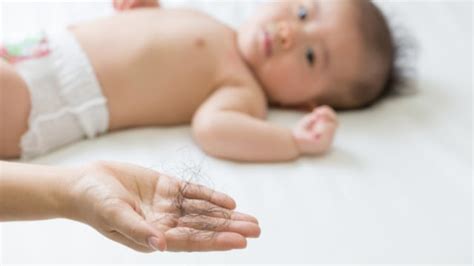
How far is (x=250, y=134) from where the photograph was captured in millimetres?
1201

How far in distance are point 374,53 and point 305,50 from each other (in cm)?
15

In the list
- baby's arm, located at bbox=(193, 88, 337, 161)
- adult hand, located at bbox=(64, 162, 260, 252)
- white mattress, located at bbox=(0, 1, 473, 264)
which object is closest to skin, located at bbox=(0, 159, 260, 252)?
adult hand, located at bbox=(64, 162, 260, 252)

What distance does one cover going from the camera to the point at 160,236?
0.73 metres

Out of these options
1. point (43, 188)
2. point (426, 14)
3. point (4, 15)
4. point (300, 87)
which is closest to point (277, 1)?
Answer: point (300, 87)

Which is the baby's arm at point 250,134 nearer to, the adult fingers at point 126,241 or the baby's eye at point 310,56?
the baby's eye at point 310,56

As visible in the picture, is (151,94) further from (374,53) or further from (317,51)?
(374,53)

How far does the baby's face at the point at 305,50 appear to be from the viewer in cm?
136

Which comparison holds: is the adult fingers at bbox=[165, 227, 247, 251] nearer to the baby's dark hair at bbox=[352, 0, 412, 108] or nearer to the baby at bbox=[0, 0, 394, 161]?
the baby at bbox=[0, 0, 394, 161]

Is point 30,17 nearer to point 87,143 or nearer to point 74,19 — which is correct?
point 74,19

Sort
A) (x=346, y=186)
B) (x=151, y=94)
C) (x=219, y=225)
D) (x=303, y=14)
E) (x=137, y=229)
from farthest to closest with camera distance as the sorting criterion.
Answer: (x=303, y=14)
(x=151, y=94)
(x=346, y=186)
(x=219, y=225)
(x=137, y=229)

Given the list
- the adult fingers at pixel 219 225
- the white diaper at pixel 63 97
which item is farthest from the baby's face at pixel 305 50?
the adult fingers at pixel 219 225

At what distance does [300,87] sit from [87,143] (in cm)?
44

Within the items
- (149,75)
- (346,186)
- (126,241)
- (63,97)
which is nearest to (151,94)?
(149,75)

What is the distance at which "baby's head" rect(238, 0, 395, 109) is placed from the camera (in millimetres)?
1357
